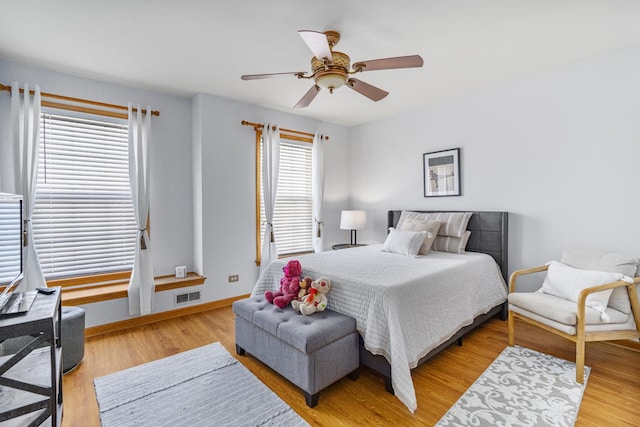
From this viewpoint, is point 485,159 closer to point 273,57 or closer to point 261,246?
point 273,57

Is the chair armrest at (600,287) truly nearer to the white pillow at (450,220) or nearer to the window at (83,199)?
the white pillow at (450,220)

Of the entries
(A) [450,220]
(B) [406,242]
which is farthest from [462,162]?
(B) [406,242]

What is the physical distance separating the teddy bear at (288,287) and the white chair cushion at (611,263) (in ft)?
8.37

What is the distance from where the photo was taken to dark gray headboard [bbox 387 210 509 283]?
3.43m

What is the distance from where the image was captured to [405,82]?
11.3ft

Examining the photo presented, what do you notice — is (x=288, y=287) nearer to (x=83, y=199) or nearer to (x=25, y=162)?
(x=83, y=199)

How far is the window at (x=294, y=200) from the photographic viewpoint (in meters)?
4.66

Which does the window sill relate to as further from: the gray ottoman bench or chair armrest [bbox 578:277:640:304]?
chair armrest [bbox 578:277:640:304]

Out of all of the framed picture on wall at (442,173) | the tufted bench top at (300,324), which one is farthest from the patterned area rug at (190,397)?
the framed picture on wall at (442,173)

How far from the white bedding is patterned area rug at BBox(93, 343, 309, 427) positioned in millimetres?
706

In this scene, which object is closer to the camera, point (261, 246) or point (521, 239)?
point (521, 239)

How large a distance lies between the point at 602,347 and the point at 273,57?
4086 mm

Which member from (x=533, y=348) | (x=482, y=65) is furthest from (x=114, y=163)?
(x=533, y=348)

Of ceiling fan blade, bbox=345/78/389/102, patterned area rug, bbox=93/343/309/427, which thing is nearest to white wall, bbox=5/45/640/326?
patterned area rug, bbox=93/343/309/427
